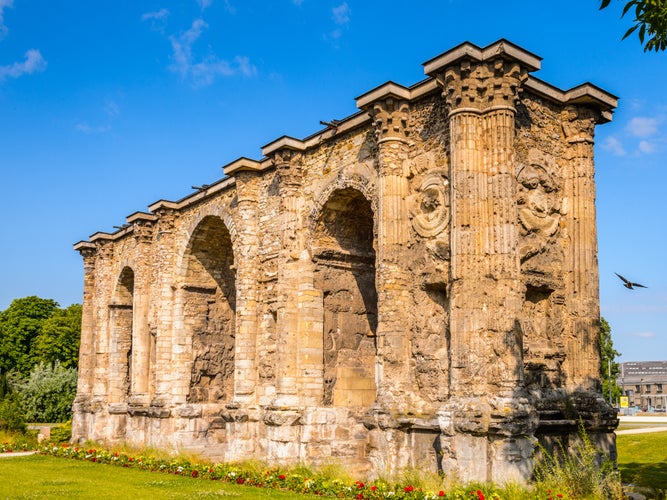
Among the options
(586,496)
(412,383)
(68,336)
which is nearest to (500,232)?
(412,383)

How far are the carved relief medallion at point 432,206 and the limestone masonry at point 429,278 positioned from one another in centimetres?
3

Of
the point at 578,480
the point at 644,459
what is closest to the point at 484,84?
the point at 578,480

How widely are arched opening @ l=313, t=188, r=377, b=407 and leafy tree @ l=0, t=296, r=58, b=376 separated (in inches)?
1196

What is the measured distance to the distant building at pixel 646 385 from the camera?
6331cm

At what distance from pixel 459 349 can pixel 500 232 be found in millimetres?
1748

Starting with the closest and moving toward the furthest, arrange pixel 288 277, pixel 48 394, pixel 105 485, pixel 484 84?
1. pixel 484 84
2. pixel 105 485
3. pixel 288 277
4. pixel 48 394

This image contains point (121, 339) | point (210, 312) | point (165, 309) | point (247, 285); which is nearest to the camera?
Answer: point (247, 285)

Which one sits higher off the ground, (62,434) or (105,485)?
(105,485)

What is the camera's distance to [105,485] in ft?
37.6

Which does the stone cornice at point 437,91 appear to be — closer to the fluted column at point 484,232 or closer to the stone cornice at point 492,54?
the stone cornice at point 492,54

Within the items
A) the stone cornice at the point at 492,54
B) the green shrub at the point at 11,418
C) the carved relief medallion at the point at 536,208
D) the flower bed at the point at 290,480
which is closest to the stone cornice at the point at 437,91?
the stone cornice at the point at 492,54

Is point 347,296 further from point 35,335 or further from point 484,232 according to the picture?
point 35,335

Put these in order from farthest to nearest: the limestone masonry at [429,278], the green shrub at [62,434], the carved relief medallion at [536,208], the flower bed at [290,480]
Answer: the green shrub at [62,434]
the carved relief medallion at [536,208]
the limestone masonry at [429,278]
the flower bed at [290,480]

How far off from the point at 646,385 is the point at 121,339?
56187mm
